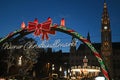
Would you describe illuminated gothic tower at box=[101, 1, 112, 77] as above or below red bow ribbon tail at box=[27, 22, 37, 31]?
above

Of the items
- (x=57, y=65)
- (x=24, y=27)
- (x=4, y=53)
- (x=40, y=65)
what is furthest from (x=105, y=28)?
(x=24, y=27)

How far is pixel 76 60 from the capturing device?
8931 cm

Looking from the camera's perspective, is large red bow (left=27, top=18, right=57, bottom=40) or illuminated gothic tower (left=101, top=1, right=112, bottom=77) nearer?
large red bow (left=27, top=18, right=57, bottom=40)

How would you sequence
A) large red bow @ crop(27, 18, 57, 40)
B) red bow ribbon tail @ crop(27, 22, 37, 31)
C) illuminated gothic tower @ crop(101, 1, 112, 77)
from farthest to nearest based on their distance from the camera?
1. illuminated gothic tower @ crop(101, 1, 112, 77)
2. red bow ribbon tail @ crop(27, 22, 37, 31)
3. large red bow @ crop(27, 18, 57, 40)

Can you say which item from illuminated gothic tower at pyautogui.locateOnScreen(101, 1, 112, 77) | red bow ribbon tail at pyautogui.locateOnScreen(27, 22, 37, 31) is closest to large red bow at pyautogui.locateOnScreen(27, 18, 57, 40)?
red bow ribbon tail at pyautogui.locateOnScreen(27, 22, 37, 31)

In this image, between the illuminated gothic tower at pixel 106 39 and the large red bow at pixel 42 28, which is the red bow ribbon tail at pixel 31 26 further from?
the illuminated gothic tower at pixel 106 39

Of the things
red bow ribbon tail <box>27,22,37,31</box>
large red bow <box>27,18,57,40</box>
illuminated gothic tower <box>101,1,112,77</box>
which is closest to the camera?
large red bow <box>27,18,57,40</box>

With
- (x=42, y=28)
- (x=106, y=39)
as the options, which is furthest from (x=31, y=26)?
(x=106, y=39)

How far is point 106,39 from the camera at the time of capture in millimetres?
91750

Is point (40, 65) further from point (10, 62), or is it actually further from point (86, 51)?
point (86, 51)

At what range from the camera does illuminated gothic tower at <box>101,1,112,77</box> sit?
8731cm

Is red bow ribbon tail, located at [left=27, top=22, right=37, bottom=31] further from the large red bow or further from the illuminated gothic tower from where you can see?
the illuminated gothic tower

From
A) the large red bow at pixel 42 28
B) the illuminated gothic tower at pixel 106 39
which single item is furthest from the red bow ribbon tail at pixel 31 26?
the illuminated gothic tower at pixel 106 39

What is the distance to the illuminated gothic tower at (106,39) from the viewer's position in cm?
8731
